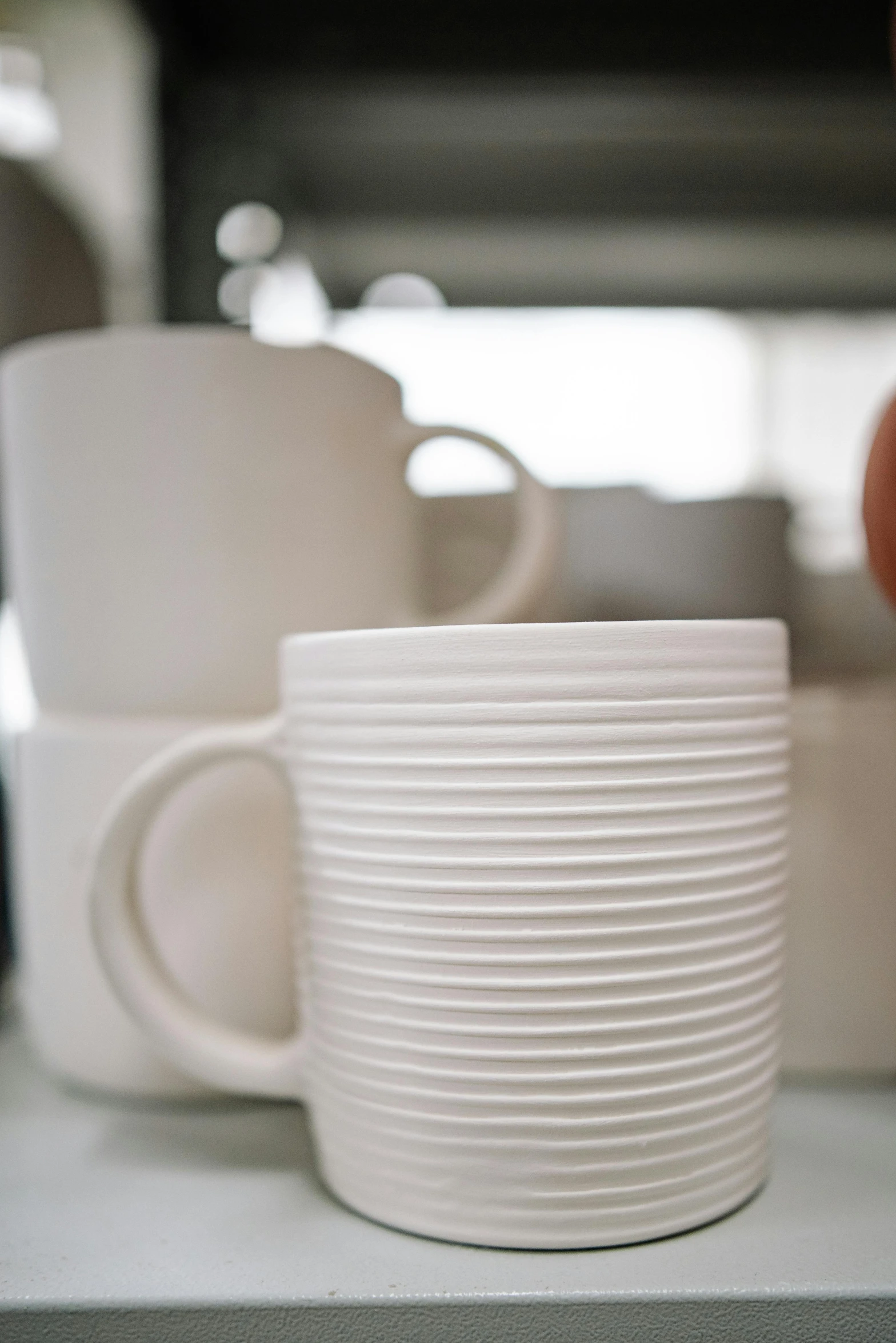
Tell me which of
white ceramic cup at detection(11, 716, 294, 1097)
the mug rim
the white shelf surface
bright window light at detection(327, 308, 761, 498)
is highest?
bright window light at detection(327, 308, 761, 498)

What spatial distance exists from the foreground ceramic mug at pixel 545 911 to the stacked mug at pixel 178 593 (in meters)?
0.09

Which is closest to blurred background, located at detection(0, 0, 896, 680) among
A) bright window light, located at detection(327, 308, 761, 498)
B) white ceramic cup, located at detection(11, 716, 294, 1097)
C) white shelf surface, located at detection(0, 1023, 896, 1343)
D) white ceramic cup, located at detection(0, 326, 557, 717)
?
white ceramic cup, located at detection(0, 326, 557, 717)

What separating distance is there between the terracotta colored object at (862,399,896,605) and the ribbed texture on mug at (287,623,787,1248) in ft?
0.31

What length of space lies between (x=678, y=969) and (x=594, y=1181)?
7 cm

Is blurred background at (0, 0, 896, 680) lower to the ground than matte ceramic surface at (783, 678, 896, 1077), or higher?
higher

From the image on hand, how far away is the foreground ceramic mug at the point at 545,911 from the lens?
30 cm

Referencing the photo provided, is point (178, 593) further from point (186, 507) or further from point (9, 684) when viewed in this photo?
point (9, 684)

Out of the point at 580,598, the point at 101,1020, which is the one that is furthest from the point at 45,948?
the point at 580,598

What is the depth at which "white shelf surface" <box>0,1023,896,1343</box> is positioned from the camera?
0.97 ft

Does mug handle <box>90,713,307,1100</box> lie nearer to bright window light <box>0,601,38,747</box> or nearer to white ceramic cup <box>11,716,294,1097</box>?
white ceramic cup <box>11,716,294,1097</box>

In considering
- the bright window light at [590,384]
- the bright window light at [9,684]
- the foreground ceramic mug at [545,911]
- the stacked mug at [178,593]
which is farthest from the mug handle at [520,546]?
the bright window light at [590,384]

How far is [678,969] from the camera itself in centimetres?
31

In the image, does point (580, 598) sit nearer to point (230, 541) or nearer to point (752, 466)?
point (230, 541)

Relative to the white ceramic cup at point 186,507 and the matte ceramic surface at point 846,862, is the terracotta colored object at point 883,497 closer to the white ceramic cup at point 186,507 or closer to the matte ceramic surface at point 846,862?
the matte ceramic surface at point 846,862
